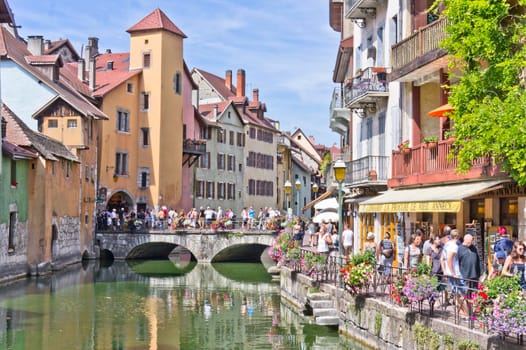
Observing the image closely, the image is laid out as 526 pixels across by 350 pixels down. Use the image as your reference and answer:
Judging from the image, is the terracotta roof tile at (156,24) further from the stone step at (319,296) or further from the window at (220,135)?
the stone step at (319,296)

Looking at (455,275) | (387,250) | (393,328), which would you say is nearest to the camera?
(455,275)

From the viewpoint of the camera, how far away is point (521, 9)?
18312 millimetres

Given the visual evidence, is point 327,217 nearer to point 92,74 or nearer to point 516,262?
point 516,262

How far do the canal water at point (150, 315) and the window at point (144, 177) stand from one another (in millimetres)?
16635

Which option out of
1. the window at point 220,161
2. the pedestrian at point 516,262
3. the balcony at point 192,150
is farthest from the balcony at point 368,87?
the window at point 220,161

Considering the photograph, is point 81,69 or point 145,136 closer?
point 81,69

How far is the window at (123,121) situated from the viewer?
57.8 metres

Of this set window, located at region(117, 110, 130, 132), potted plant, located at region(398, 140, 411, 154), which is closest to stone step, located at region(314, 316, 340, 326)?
potted plant, located at region(398, 140, 411, 154)

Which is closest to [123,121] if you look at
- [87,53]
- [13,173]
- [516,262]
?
[87,53]

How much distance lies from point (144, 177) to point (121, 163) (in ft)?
7.78

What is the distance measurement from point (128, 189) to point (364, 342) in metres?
40.7

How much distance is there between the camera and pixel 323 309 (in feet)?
74.7

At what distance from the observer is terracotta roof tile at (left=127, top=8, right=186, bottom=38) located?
59.4 m

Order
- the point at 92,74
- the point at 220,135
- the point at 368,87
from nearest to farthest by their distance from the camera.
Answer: the point at 368,87, the point at 92,74, the point at 220,135
